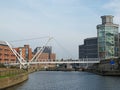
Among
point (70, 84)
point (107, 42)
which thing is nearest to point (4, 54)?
point (107, 42)

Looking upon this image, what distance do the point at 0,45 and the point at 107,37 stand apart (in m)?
65.7

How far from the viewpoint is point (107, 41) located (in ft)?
623

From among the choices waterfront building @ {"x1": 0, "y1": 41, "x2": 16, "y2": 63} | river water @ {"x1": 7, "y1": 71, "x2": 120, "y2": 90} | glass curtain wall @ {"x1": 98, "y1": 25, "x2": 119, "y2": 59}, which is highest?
glass curtain wall @ {"x1": 98, "y1": 25, "x2": 119, "y2": 59}

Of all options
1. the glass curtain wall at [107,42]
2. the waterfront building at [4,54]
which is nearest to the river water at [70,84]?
the waterfront building at [4,54]

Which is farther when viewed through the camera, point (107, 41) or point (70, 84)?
point (107, 41)

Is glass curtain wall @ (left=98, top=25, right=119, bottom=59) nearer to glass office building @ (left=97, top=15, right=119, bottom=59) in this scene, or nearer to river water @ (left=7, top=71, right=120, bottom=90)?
glass office building @ (left=97, top=15, right=119, bottom=59)

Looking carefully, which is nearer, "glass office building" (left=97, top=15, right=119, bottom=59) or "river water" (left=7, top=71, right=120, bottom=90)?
"river water" (left=7, top=71, right=120, bottom=90)

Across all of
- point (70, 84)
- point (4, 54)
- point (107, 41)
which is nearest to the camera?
point (70, 84)

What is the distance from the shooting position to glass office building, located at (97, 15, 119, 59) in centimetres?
19000

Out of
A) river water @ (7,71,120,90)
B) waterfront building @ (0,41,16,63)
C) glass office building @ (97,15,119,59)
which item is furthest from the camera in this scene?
glass office building @ (97,15,119,59)

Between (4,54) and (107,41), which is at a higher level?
(107,41)

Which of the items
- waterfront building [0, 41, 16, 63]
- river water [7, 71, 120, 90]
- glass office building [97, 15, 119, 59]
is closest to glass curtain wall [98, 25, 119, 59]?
glass office building [97, 15, 119, 59]

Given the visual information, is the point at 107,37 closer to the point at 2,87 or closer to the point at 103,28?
the point at 103,28

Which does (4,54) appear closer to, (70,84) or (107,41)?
(107,41)
